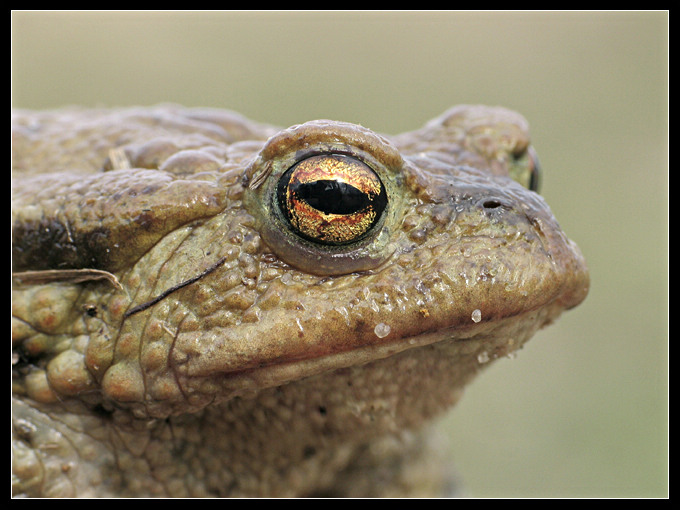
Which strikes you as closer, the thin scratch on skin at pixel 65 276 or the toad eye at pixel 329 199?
the toad eye at pixel 329 199

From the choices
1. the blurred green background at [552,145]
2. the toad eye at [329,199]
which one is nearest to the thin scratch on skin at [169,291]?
the toad eye at [329,199]

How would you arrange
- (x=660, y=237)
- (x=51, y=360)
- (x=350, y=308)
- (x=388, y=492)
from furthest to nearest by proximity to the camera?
(x=660, y=237), (x=388, y=492), (x=51, y=360), (x=350, y=308)

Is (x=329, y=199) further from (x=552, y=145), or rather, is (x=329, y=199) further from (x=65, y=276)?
(x=552, y=145)

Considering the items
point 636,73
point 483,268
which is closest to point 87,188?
point 483,268

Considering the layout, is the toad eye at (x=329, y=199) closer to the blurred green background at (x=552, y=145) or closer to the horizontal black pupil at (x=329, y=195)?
the horizontal black pupil at (x=329, y=195)

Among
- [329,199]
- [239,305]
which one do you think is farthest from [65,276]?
[329,199]

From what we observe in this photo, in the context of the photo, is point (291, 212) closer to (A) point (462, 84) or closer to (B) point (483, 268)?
(B) point (483, 268)
